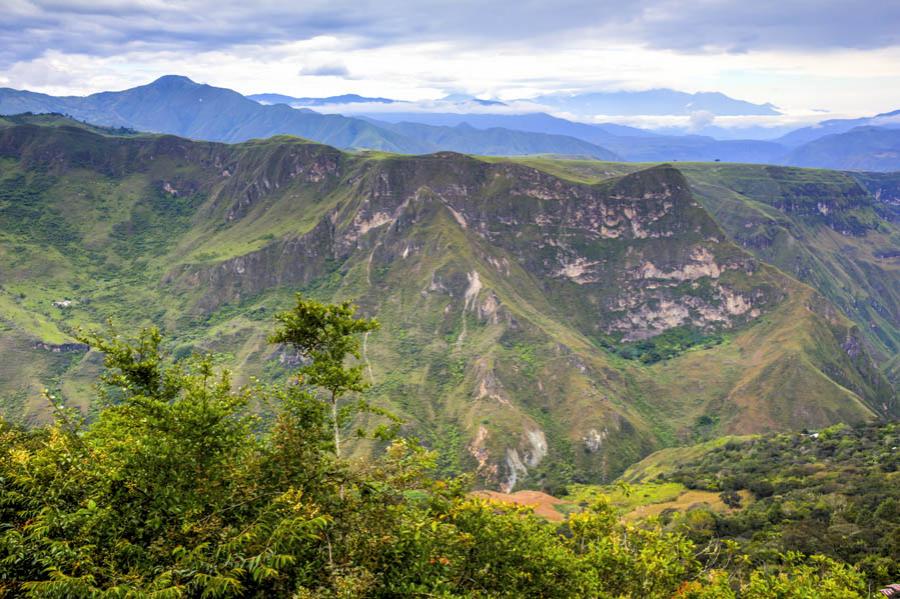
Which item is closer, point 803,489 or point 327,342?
point 327,342

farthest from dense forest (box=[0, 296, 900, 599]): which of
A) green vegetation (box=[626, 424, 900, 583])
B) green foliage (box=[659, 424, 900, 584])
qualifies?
green foliage (box=[659, 424, 900, 584])

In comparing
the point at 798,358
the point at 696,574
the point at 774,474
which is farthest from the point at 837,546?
the point at 798,358

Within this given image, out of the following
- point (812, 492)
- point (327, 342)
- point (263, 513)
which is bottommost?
point (812, 492)

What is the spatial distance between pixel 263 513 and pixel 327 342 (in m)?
9.39

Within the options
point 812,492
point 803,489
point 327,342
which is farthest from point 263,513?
point 803,489

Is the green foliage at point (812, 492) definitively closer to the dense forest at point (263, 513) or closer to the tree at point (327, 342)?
the dense forest at point (263, 513)

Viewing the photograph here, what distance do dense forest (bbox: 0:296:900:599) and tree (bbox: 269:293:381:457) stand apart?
0.30ft

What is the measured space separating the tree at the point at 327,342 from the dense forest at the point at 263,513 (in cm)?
9

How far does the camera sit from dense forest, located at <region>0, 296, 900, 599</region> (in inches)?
572

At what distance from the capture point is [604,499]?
123ft

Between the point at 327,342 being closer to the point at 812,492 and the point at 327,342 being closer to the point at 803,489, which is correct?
the point at 812,492

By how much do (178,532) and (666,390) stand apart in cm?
19857

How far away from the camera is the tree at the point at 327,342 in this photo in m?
23.8

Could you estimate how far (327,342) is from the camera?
2494 cm
